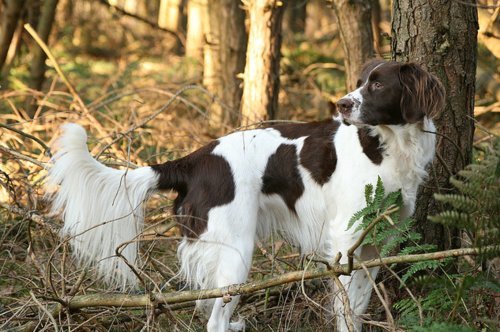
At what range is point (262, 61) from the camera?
7.29 metres

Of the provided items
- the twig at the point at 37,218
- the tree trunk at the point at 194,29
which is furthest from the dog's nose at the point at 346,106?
the tree trunk at the point at 194,29

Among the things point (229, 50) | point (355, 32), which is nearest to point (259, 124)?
point (355, 32)

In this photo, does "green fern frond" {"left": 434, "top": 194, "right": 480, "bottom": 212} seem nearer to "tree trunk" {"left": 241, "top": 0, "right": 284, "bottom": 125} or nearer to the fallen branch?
the fallen branch

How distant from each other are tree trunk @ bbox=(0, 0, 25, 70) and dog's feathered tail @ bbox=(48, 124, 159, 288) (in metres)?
4.41

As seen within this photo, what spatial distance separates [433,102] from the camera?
4199mm

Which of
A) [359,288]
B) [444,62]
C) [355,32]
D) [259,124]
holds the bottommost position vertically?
[359,288]

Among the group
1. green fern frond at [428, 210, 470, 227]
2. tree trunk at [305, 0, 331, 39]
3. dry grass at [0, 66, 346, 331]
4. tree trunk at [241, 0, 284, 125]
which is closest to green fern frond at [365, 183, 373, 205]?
dry grass at [0, 66, 346, 331]

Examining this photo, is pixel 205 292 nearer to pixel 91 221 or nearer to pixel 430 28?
pixel 91 221

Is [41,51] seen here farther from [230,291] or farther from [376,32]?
[230,291]

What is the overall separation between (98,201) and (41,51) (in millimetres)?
4904

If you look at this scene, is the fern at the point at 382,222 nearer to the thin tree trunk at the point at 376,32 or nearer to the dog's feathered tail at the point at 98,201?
the dog's feathered tail at the point at 98,201

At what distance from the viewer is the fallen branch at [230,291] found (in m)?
3.40

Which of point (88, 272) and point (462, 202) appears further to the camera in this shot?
point (88, 272)

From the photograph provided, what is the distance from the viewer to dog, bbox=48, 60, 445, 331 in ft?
14.2
